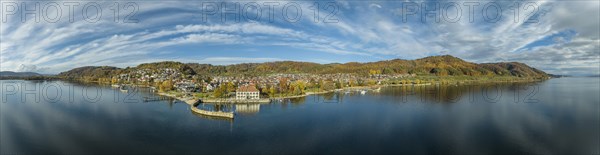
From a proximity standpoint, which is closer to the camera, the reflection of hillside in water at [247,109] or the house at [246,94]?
the reflection of hillside in water at [247,109]

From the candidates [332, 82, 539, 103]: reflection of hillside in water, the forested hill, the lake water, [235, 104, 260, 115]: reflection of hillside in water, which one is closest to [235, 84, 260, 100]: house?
[235, 104, 260, 115]: reflection of hillside in water

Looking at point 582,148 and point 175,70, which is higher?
point 175,70

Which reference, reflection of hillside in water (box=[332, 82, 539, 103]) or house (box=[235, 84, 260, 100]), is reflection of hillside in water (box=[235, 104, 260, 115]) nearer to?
house (box=[235, 84, 260, 100])

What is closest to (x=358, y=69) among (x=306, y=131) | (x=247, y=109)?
(x=247, y=109)

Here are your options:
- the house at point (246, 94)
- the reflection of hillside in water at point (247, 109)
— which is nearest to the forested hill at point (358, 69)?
the house at point (246, 94)

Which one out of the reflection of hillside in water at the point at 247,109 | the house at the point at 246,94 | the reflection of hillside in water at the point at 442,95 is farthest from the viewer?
the reflection of hillside in water at the point at 442,95

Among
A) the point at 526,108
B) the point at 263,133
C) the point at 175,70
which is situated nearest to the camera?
the point at 263,133

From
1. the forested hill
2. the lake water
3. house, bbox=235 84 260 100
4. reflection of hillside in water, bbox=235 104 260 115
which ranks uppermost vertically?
the forested hill

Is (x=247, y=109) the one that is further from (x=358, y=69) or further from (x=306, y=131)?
(x=358, y=69)

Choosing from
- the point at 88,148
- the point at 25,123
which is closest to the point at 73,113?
the point at 25,123

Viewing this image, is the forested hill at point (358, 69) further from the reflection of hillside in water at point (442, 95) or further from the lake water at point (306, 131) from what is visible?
the lake water at point (306, 131)

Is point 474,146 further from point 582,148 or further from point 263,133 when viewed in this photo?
point 263,133
